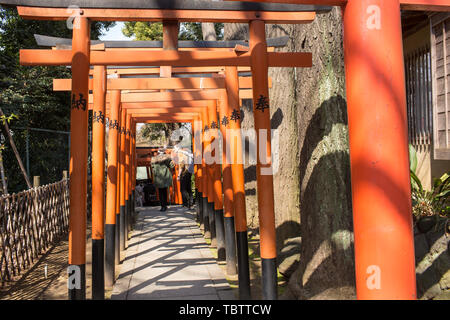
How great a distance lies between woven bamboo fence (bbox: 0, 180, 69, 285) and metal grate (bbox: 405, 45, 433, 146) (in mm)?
5998

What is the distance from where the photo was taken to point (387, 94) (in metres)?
2.04

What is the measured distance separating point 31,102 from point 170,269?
25.8 feet

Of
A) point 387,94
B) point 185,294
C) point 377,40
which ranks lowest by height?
point 185,294

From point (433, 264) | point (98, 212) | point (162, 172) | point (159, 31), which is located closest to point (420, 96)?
point (433, 264)

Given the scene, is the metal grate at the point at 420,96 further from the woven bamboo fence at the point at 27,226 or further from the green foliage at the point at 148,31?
the green foliage at the point at 148,31

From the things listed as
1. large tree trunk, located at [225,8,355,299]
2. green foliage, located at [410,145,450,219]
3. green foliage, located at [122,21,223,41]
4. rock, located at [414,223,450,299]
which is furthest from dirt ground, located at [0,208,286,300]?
green foliage, located at [122,21,223,41]

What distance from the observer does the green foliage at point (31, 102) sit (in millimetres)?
10898

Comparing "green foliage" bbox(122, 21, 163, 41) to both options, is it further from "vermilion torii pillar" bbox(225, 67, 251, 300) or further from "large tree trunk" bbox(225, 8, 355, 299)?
"large tree trunk" bbox(225, 8, 355, 299)

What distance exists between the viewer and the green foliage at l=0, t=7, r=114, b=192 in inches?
429

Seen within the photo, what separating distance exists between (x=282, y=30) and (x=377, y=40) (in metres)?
5.52

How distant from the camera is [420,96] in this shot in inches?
259

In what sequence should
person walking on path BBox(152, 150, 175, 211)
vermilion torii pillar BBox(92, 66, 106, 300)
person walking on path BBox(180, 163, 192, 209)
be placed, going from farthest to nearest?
person walking on path BBox(180, 163, 192, 209) < person walking on path BBox(152, 150, 175, 211) < vermilion torii pillar BBox(92, 66, 106, 300)

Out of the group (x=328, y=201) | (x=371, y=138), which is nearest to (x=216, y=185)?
(x=328, y=201)

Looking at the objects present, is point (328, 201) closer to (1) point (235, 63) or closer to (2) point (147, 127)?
(1) point (235, 63)
